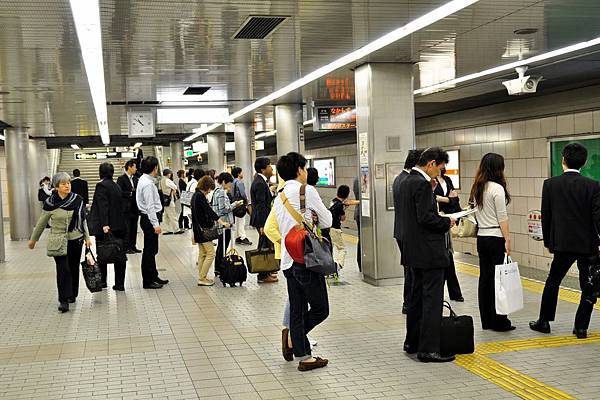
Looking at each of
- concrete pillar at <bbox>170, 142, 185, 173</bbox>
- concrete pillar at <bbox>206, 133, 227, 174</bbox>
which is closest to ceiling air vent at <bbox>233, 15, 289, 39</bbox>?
concrete pillar at <bbox>206, 133, 227, 174</bbox>

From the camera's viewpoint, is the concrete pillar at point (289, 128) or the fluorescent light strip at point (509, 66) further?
the concrete pillar at point (289, 128)

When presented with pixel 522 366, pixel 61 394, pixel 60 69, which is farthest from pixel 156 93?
pixel 522 366

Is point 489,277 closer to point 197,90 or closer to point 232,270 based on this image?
point 232,270

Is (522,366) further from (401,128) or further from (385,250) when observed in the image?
(401,128)

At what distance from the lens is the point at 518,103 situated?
1331 centimetres

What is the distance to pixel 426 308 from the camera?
522cm

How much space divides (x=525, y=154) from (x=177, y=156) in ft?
61.1

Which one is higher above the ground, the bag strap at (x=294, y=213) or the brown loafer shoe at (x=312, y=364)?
the bag strap at (x=294, y=213)

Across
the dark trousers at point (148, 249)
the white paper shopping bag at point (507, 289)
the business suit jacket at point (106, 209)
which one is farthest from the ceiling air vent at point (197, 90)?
the white paper shopping bag at point (507, 289)

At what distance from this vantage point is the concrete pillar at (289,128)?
1370cm

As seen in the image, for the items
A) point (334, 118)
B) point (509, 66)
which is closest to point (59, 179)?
point (334, 118)

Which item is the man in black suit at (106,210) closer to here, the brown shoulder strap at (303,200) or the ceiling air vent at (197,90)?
the ceiling air vent at (197,90)

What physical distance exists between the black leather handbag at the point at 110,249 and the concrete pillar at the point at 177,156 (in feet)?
66.7

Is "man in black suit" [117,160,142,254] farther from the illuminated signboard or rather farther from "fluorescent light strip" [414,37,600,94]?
"fluorescent light strip" [414,37,600,94]
